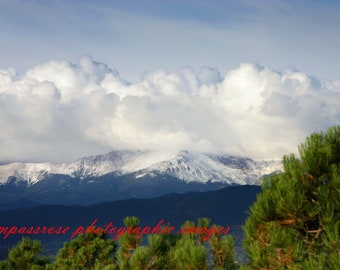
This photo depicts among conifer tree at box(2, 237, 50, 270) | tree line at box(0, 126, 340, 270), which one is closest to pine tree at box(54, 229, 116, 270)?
conifer tree at box(2, 237, 50, 270)

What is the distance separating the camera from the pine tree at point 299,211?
9273 mm

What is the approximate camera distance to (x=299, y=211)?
9641 mm

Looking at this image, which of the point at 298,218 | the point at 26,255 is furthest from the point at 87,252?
the point at 298,218

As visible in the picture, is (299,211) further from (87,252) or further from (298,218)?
(87,252)

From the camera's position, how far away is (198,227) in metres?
15.4

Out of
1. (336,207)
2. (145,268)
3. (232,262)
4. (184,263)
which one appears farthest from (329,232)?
(145,268)

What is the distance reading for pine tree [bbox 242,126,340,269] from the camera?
30.4ft

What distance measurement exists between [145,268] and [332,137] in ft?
23.3

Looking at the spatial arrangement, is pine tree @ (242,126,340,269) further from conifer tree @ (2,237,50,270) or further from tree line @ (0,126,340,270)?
conifer tree @ (2,237,50,270)

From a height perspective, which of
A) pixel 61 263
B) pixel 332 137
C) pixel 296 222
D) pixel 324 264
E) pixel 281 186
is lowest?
pixel 61 263

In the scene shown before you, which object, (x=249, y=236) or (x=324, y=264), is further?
(x=249, y=236)

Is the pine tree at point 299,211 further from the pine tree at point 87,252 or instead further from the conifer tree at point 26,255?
the conifer tree at point 26,255

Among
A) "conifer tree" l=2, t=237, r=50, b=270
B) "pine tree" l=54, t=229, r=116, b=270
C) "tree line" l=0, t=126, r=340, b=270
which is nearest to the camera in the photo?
"tree line" l=0, t=126, r=340, b=270

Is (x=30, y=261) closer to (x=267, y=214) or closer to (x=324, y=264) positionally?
(x=267, y=214)
